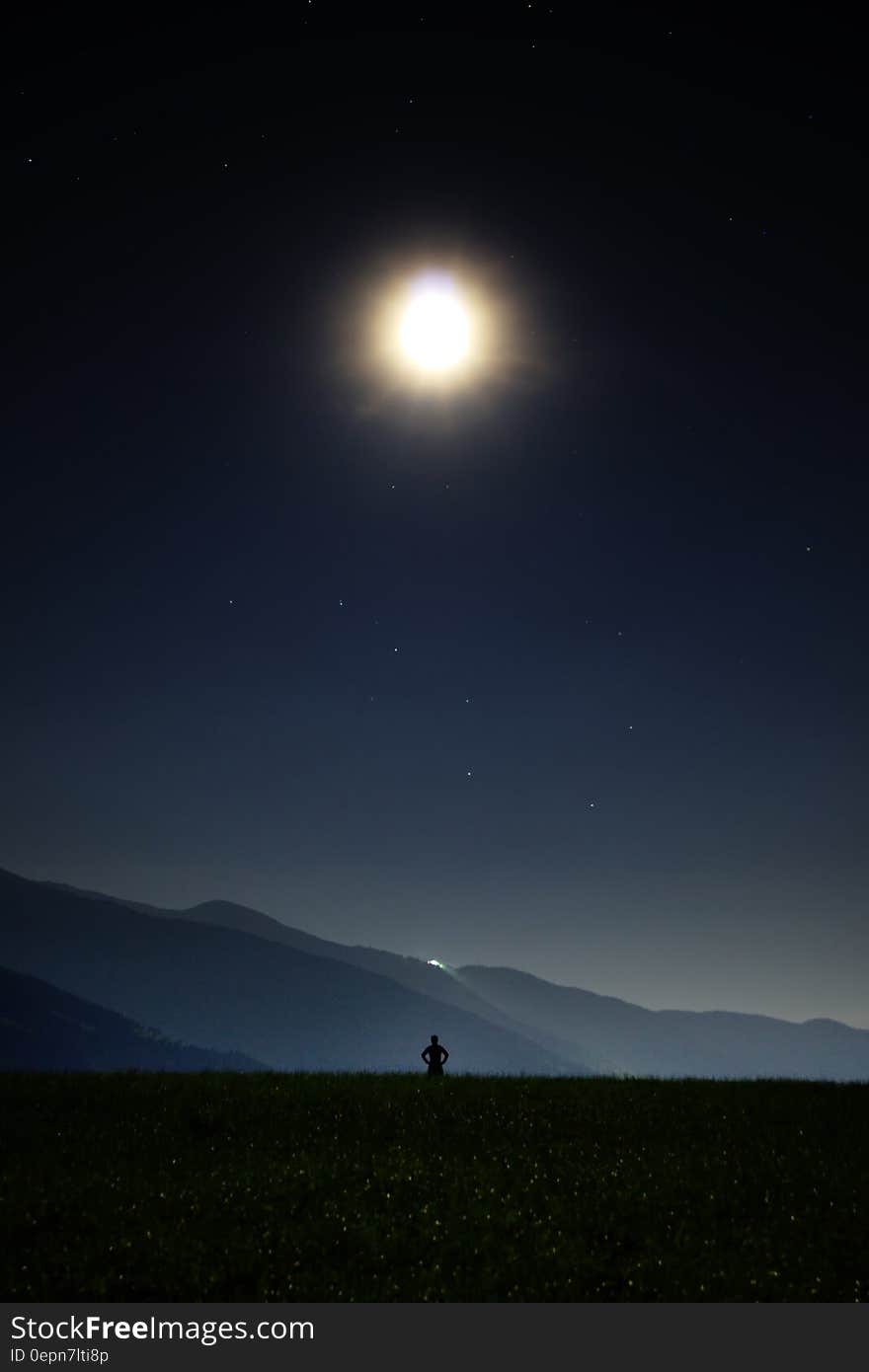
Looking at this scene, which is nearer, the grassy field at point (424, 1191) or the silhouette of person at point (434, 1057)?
the grassy field at point (424, 1191)

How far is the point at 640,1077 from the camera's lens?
26047mm

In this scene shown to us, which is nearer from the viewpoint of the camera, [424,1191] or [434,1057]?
[424,1191]

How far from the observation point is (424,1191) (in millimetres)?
15734

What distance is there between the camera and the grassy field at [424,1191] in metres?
12.5

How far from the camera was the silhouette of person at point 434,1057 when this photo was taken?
26031 mm

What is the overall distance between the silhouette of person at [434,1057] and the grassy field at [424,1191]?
269cm

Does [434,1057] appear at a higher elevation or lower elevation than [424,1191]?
higher

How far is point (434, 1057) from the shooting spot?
27656mm

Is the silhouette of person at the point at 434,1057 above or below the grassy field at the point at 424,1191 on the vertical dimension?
above

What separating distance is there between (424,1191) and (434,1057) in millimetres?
12200

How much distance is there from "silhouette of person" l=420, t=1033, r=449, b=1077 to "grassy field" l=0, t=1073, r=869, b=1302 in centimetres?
269

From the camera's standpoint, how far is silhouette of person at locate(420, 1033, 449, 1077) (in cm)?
2603
